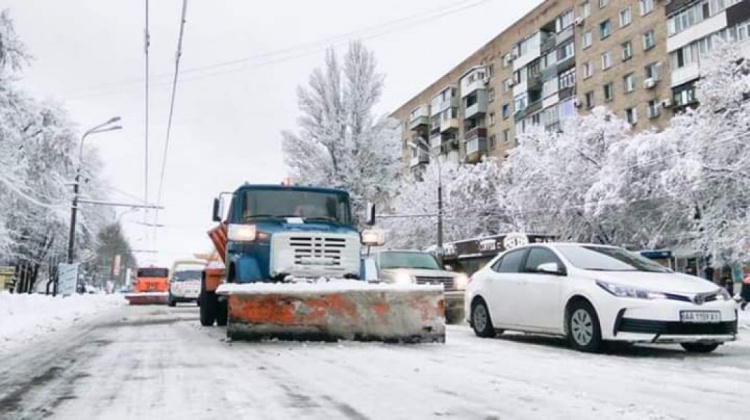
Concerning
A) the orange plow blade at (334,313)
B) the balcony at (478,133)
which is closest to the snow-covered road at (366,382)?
the orange plow blade at (334,313)

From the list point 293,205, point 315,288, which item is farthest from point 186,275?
point 315,288

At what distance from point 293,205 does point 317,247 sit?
1406 mm

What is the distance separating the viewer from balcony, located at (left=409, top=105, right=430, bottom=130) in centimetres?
7100

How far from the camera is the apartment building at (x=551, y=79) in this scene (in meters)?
39.9

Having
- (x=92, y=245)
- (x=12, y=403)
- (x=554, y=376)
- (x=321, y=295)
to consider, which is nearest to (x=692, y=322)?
(x=554, y=376)

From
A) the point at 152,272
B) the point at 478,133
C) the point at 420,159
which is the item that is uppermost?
the point at 478,133

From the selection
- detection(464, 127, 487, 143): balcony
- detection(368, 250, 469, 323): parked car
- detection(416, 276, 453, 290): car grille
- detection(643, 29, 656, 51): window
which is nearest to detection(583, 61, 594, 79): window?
detection(643, 29, 656, 51): window

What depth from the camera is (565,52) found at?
158ft

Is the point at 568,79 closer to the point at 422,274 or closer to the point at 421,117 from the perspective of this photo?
the point at 421,117

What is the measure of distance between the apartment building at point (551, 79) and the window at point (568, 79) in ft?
0.28

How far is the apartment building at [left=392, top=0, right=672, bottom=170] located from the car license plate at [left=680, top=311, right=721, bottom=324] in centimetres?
2810

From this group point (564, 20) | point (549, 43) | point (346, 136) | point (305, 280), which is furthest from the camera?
point (549, 43)

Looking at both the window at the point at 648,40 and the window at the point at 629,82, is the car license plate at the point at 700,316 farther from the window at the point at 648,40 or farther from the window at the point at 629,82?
the window at the point at 629,82

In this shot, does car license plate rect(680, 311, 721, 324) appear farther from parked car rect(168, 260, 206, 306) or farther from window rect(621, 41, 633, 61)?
window rect(621, 41, 633, 61)
